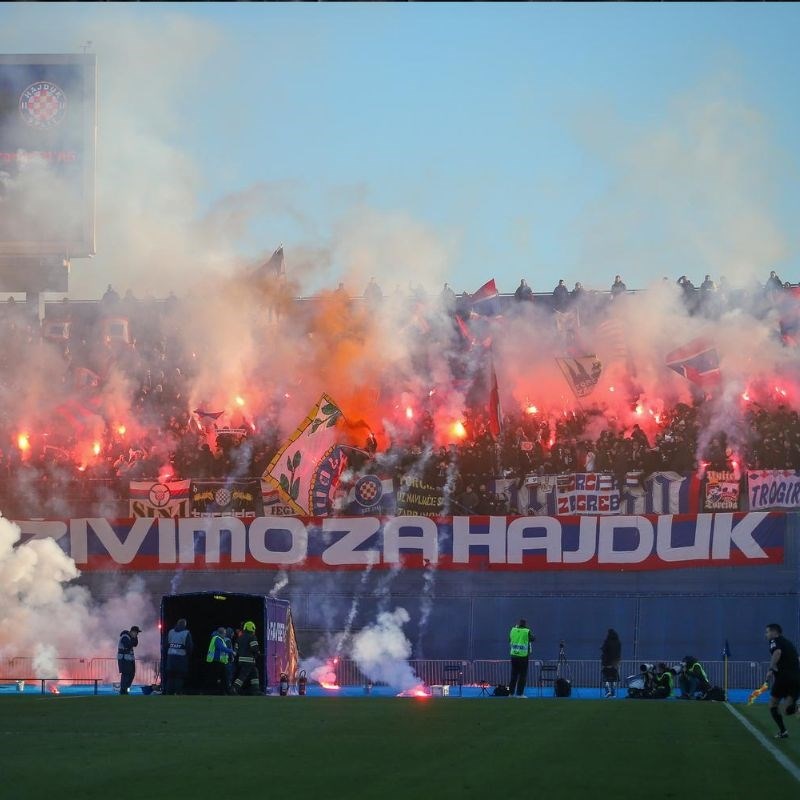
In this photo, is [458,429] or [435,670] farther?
[458,429]

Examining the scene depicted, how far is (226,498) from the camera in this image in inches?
1763

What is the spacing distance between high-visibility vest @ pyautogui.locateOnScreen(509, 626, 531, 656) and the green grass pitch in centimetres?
820

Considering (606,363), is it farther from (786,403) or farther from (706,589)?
(706,589)

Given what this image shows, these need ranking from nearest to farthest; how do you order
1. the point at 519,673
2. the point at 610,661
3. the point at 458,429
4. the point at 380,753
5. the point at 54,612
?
the point at 380,753 → the point at 519,673 → the point at 610,661 → the point at 54,612 → the point at 458,429

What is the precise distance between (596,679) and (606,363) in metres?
14.9

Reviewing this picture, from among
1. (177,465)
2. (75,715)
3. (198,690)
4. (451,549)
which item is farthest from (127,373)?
(75,715)

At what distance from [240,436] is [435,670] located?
1233 cm

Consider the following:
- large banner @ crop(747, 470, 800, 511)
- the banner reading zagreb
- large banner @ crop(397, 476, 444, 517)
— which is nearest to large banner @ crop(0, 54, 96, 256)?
large banner @ crop(397, 476, 444, 517)

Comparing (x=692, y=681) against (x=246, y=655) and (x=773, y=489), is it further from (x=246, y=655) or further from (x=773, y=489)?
(x=246, y=655)

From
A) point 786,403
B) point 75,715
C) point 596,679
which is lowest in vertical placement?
point 596,679

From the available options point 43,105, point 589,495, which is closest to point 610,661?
point 589,495

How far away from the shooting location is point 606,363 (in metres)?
50.5

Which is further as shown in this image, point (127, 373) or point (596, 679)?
point (127, 373)

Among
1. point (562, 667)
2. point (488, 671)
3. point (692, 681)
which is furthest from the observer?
point (488, 671)
